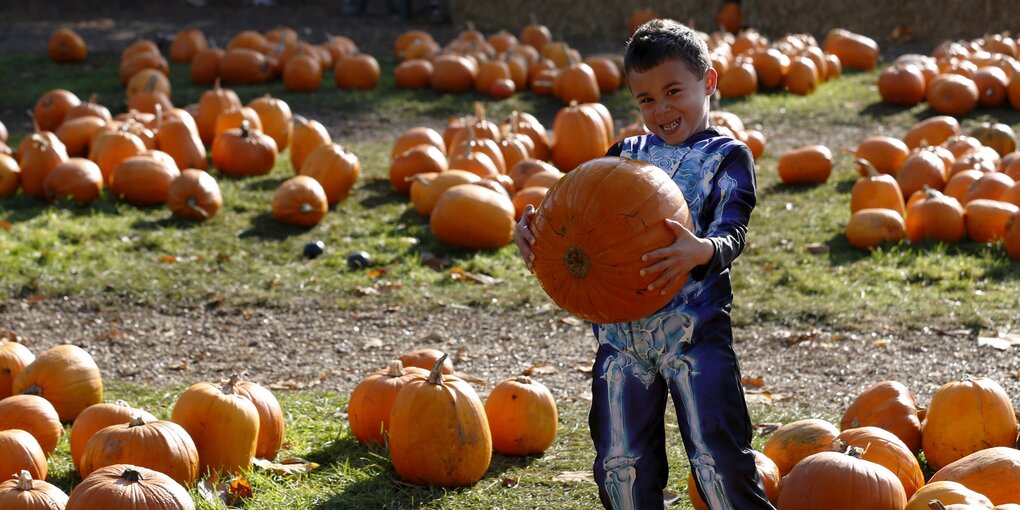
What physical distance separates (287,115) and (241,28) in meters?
7.88

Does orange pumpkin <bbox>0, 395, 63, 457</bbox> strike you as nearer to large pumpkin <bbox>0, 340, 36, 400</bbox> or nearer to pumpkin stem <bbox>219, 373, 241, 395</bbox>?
large pumpkin <bbox>0, 340, 36, 400</bbox>

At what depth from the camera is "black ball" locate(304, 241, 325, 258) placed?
24.8ft

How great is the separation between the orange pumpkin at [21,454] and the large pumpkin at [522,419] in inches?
65.5

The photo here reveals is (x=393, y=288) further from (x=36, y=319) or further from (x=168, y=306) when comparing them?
(x=36, y=319)

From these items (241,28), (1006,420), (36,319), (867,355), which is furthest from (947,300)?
(241,28)

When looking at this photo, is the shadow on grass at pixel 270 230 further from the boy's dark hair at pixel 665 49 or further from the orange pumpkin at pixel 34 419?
the boy's dark hair at pixel 665 49

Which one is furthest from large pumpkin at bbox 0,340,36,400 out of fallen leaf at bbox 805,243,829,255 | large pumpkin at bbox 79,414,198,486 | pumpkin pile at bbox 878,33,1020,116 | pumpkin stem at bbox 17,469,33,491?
pumpkin pile at bbox 878,33,1020,116

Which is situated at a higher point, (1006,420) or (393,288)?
(1006,420)

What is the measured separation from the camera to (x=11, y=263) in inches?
285

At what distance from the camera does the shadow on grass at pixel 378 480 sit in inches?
162

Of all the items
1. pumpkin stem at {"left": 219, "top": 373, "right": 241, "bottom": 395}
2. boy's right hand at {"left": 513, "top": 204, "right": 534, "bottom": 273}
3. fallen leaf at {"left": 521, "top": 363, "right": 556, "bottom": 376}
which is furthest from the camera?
fallen leaf at {"left": 521, "top": 363, "right": 556, "bottom": 376}

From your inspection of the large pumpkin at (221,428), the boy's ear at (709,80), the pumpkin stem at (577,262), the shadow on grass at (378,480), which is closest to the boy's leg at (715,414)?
the pumpkin stem at (577,262)

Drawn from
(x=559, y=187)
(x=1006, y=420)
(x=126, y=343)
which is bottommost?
(x=126, y=343)

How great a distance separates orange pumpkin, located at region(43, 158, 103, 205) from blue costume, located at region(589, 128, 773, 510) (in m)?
6.05
